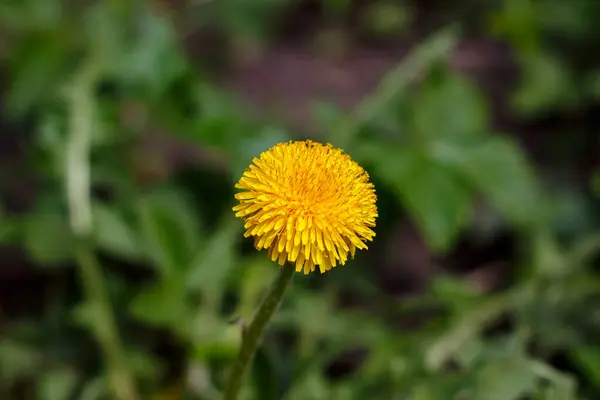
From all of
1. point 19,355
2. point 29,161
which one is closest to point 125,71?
point 29,161

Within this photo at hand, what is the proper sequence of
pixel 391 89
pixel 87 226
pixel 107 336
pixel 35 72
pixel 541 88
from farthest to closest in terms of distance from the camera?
pixel 541 88 → pixel 35 72 → pixel 391 89 → pixel 87 226 → pixel 107 336

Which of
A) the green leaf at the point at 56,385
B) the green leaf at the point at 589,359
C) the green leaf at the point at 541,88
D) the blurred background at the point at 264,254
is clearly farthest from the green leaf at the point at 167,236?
the green leaf at the point at 541,88

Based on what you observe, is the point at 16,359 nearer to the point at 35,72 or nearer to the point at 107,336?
the point at 107,336

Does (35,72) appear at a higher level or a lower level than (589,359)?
higher

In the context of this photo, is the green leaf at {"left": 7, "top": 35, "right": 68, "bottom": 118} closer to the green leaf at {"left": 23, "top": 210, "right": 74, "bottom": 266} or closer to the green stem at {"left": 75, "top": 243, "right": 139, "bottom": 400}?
the green leaf at {"left": 23, "top": 210, "right": 74, "bottom": 266}

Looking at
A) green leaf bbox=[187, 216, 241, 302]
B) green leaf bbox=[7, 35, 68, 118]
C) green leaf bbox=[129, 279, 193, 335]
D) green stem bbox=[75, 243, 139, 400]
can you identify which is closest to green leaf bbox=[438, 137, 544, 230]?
green leaf bbox=[187, 216, 241, 302]

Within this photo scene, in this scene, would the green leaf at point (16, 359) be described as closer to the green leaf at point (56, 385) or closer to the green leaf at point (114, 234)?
the green leaf at point (56, 385)

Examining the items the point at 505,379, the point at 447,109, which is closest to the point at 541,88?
the point at 447,109

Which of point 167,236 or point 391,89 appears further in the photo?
point 391,89
